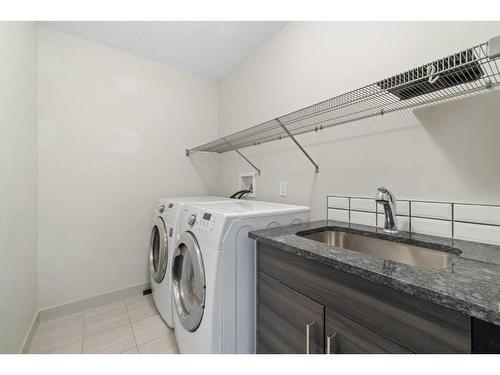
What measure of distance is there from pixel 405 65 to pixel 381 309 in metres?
1.16

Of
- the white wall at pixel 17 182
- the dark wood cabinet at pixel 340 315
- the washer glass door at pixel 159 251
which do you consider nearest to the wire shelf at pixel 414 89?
the dark wood cabinet at pixel 340 315

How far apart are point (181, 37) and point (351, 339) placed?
237cm

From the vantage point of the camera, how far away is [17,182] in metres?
1.30

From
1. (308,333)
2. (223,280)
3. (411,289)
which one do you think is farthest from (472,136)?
(223,280)

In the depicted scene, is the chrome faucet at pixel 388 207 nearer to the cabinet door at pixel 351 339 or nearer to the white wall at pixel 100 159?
the cabinet door at pixel 351 339

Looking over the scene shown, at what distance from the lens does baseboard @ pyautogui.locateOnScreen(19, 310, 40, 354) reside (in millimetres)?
1396

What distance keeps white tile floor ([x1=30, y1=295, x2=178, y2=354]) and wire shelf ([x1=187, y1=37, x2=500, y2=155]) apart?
174cm

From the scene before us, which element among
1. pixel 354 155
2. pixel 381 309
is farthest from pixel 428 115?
pixel 381 309

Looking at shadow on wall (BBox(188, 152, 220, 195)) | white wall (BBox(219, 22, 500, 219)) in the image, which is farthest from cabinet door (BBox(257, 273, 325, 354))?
shadow on wall (BBox(188, 152, 220, 195))

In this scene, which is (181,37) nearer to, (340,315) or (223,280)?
(223,280)

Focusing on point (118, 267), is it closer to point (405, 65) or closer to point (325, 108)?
point (325, 108)

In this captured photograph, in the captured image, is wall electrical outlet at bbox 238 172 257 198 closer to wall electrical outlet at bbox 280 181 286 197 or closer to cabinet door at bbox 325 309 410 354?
wall electrical outlet at bbox 280 181 286 197

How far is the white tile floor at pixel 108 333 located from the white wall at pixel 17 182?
181mm

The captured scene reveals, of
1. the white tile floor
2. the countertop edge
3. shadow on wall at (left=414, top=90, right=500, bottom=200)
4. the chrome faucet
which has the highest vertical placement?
shadow on wall at (left=414, top=90, right=500, bottom=200)
